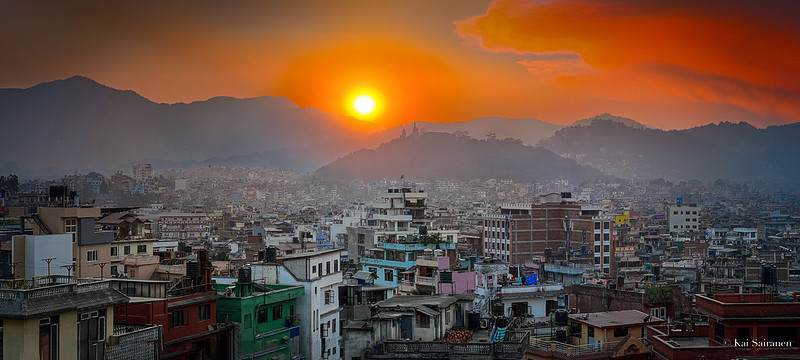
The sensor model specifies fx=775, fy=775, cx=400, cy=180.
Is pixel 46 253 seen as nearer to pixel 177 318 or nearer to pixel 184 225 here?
pixel 177 318

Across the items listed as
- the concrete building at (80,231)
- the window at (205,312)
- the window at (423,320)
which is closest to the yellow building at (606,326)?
the window at (423,320)

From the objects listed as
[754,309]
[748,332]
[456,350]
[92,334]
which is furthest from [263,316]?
[754,309]

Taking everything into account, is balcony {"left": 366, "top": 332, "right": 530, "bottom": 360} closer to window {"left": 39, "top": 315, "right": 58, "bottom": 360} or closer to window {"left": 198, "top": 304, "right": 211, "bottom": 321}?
window {"left": 198, "top": 304, "right": 211, "bottom": 321}

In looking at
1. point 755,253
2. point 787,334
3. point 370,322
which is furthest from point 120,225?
point 755,253

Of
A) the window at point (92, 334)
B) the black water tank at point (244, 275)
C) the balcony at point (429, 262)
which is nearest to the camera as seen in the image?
the window at point (92, 334)

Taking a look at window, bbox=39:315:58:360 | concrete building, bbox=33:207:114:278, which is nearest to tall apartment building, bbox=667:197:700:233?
concrete building, bbox=33:207:114:278

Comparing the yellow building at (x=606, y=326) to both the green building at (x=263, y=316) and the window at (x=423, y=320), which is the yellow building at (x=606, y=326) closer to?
the window at (x=423, y=320)

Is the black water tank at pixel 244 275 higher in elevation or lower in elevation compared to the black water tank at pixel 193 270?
lower
